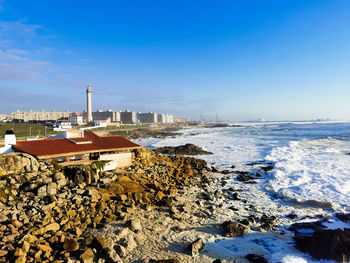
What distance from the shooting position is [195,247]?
799 cm

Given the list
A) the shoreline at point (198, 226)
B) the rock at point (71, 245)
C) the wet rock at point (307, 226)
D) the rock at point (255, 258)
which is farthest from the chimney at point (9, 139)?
the wet rock at point (307, 226)

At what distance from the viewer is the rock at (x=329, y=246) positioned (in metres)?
7.61

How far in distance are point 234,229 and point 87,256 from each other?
5721 millimetres

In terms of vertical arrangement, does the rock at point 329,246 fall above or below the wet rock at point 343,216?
above

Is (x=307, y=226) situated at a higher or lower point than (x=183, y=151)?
lower

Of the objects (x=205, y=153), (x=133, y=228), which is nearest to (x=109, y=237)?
(x=133, y=228)

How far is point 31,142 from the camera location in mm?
15562

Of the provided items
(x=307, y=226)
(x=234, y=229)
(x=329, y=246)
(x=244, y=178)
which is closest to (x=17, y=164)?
(x=234, y=229)

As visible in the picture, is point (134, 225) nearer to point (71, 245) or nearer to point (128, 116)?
point (71, 245)

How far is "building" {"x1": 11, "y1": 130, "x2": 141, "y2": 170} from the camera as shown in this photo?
14.4m

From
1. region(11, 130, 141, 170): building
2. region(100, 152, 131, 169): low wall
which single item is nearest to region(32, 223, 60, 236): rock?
region(11, 130, 141, 170): building

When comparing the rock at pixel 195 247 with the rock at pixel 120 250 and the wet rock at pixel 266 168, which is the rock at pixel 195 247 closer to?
the rock at pixel 120 250

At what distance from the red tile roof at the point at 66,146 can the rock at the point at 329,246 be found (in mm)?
13732

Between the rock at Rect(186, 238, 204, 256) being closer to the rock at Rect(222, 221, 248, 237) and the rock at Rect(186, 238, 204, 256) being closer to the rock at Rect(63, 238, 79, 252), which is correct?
the rock at Rect(222, 221, 248, 237)
